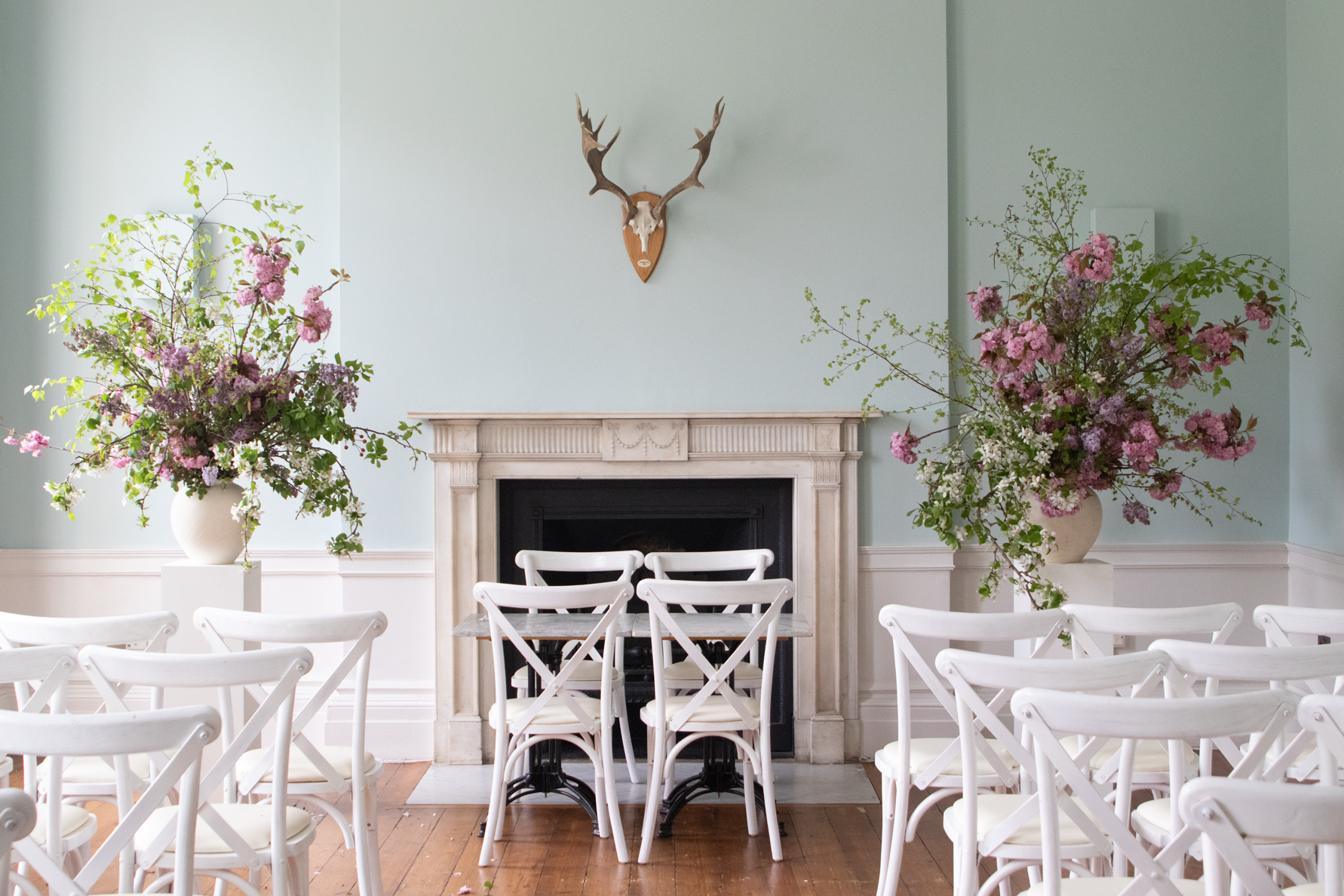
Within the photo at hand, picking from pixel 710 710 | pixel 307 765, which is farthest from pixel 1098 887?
pixel 307 765

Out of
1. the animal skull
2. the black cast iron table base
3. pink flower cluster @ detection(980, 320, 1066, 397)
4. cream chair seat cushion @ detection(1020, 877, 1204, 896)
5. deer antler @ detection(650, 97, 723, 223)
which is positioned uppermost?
deer antler @ detection(650, 97, 723, 223)

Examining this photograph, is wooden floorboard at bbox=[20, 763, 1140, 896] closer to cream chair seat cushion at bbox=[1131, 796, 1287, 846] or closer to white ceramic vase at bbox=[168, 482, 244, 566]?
cream chair seat cushion at bbox=[1131, 796, 1287, 846]

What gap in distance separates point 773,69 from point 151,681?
3.43m

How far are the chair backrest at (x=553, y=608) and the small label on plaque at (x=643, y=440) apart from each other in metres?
1.03

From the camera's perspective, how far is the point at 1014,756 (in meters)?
2.07

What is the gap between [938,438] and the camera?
423 cm

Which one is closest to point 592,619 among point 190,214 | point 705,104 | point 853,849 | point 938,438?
point 853,849

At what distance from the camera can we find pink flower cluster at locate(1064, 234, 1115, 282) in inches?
124

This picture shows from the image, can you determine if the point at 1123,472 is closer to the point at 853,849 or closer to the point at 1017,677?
the point at 853,849

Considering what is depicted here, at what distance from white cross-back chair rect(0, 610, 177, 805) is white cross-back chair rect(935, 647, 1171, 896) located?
187cm

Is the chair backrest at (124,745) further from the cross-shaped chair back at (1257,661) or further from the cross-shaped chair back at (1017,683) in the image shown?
the cross-shaped chair back at (1257,661)

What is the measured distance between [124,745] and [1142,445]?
284 centimetres

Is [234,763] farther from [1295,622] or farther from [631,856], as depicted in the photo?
[1295,622]

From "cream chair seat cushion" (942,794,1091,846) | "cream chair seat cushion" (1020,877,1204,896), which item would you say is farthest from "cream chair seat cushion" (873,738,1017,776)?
"cream chair seat cushion" (1020,877,1204,896)
